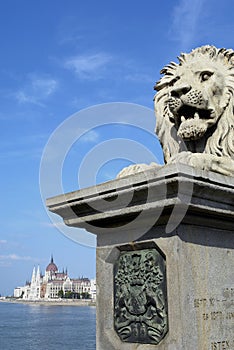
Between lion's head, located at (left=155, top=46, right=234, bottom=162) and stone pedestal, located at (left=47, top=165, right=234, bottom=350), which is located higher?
lion's head, located at (left=155, top=46, right=234, bottom=162)

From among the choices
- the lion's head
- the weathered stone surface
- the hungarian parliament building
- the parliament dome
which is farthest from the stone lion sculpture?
the parliament dome

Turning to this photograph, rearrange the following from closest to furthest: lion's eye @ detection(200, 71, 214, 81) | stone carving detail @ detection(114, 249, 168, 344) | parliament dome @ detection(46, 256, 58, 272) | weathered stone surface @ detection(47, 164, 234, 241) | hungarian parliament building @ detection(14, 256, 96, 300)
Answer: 1. weathered stone surface @ detection(47, 164, 234, 241)
2. stone carving detail @ detection(114, 249, 168, 344)
3. lion's eye @ detection(200, 71, 214, 81)
4. hungarian parliament building @ detection(14, 256, 96, 300)
5. parliament dome @ detection(46, 256, 58, 272)

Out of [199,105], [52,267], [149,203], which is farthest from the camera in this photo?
[52,267]

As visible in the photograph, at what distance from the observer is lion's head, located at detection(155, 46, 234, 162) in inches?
176

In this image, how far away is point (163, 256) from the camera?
3.65m

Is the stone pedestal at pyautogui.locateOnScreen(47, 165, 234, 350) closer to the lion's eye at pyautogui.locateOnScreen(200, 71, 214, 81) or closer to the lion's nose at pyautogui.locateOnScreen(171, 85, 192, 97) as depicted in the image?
the lion's nose at pyautogui.locateOnScreen(171, 85, 192, 97)

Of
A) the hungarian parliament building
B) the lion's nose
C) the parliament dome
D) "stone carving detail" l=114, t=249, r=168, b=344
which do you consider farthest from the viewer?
the parliament dome

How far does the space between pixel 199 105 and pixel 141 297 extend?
184 centimetres

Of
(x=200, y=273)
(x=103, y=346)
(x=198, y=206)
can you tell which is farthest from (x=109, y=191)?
(x=103, y=346)

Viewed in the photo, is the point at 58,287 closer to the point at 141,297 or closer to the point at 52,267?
the point at 52,267

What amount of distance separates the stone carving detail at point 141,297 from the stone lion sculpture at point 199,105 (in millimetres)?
880

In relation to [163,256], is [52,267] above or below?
above

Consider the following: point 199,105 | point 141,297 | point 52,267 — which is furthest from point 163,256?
point 52,267

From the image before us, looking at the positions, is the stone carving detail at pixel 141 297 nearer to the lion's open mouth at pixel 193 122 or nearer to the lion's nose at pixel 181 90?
the lion's open mouth at pixel 193 122
